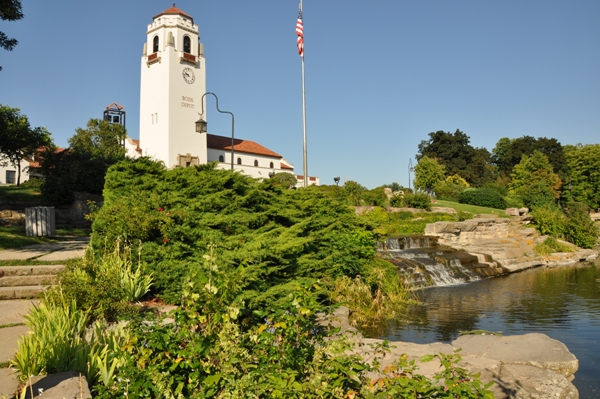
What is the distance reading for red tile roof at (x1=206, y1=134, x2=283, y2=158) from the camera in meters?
54.5

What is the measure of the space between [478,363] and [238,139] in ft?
191

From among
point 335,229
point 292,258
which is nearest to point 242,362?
point 292,258

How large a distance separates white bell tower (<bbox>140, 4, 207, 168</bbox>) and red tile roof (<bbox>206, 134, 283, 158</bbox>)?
5.90 metres

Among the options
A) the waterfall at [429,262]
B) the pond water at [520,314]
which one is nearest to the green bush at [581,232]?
the waterfall at [429,262]

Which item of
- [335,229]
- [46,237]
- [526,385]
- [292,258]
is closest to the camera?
[526,385]

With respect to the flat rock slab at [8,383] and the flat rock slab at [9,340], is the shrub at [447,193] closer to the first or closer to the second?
the flat rock slab at [9,340]

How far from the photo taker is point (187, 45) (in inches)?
1895

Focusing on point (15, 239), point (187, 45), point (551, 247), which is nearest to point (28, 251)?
point (15, 239)

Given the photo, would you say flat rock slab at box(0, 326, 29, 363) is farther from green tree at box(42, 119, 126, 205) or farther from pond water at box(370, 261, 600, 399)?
green tree at box(42, 119, 126, 205)

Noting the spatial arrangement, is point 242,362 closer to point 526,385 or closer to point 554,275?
point 526,385

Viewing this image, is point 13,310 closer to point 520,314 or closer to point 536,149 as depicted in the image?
point 520,314

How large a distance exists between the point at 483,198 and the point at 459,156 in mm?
31327

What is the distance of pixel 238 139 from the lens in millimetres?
61719

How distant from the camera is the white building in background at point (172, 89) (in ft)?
151
